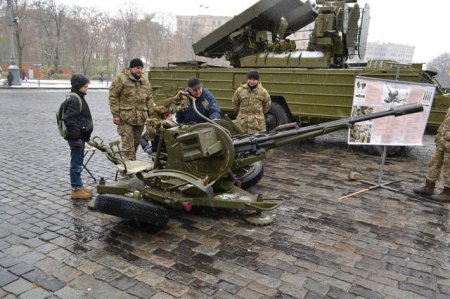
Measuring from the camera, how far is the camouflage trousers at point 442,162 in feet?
18.7

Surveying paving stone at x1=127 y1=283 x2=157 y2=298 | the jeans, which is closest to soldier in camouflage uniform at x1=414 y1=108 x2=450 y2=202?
paving stone at x1=127 y1=283 x2=157 y2=298

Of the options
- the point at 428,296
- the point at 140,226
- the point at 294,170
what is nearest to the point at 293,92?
the point at 294,170

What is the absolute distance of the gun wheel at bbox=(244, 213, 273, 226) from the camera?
15.2ft

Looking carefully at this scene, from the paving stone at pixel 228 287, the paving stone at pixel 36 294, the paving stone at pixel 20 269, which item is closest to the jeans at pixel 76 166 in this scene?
the paving stone at pixel 20 269

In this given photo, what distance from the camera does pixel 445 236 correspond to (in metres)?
4.59

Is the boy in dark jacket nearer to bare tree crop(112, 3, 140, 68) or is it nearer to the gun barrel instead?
the gun barrel

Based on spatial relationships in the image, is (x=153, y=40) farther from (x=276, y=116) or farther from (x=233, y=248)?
(x=233, y=248)

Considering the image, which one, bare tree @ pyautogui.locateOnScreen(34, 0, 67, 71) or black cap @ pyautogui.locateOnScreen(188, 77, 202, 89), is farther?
bare tree @ pyautogui.locateOnScreen(34, 0, 67, 71)

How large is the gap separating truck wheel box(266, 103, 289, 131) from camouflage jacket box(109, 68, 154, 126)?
4283 millimetres

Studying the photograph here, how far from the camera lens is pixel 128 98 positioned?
6055mm

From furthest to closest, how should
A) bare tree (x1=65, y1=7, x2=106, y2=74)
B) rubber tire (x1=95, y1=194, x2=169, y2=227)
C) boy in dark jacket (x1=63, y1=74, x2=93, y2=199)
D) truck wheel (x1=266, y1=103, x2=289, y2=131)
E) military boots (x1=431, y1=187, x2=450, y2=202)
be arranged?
bare tree (x1=65, y1=7, x2=106, y2=74) → truck wheel (x1=266, y1=103, x2=289, y2=131) → military boots (x1=431, y1=187, x2=450, y2=202) → boy in dark jacket (x1=63, y1=74, x2=93, y2=199) → rubber tire (x1=95, y1=194, x2=169, y2=227)

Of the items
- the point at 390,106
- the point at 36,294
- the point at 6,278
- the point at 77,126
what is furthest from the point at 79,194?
the point at 390,106

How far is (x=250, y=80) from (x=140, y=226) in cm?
374

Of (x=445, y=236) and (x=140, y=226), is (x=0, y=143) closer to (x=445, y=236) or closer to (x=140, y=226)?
(x=140, y=226)
